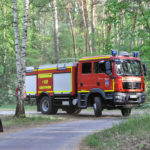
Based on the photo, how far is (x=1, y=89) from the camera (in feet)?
144

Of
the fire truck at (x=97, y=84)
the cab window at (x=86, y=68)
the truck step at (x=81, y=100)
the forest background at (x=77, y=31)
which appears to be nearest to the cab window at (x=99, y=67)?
the fire truck at (x=97, y=84)

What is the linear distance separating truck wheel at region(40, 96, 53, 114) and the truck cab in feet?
9.48

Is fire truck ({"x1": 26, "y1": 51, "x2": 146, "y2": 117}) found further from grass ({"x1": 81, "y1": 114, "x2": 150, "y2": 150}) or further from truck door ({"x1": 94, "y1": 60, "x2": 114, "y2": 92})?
grass ({"x1": 81, "y1": 114, "x2": 150, "y2": 150})

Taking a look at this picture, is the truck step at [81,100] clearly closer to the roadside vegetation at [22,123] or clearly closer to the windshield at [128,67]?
the roadside vegetation at [22,123]

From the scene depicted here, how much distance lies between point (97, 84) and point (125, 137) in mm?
9556

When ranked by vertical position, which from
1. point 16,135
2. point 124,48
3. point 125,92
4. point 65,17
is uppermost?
point 65,17

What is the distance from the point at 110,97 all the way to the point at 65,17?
134ft

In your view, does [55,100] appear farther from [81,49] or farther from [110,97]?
[81,49]

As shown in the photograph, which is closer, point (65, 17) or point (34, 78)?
point (34, 78)

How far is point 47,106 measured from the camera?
23266 millimetres

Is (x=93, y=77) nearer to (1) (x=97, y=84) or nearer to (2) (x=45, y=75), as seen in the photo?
(1) (x=97, y=84)

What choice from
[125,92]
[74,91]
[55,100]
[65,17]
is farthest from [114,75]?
[65,17]

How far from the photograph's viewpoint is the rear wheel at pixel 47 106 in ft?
74.6

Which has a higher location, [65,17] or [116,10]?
[65,17]
